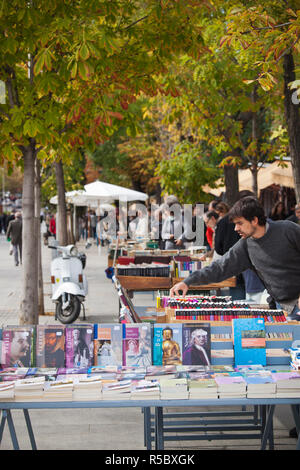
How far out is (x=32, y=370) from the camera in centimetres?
474

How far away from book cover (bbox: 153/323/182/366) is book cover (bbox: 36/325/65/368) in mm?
653

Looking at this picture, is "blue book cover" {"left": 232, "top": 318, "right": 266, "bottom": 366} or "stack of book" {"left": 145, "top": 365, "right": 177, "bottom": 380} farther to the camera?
"blue book cover" {"left": 232, "top": 318, "right": 266, "bottom": 366}

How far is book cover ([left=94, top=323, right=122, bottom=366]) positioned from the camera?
4.88 meters

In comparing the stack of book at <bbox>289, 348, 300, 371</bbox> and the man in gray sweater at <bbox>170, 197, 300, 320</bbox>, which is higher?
the man in gray sweater at <bbox>170, 197, 300, 320</bbox>

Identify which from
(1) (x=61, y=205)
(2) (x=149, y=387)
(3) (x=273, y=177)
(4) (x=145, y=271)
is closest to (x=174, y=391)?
(2) (x=149, y=387)

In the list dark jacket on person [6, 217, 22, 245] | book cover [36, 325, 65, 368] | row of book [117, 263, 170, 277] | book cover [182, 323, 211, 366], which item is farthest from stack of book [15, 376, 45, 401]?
dark jacket on person [6, 217, 22, 245]

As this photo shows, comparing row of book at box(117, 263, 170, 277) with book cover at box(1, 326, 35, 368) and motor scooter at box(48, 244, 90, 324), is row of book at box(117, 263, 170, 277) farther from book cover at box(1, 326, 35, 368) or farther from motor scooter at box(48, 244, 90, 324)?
book cover at box(1, 326, 35, 368)

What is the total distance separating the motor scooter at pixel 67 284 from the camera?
456 inches

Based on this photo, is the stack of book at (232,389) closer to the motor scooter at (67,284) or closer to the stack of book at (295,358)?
the stack of book at (295,358)

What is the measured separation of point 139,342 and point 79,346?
0.42 m

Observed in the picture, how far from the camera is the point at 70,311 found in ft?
38.3

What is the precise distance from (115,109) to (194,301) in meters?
3.50

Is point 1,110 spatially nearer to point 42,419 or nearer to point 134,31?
point 134,31
